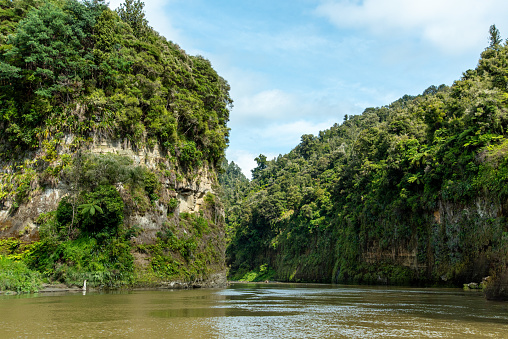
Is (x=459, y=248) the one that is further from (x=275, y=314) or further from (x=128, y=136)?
(x=128, y=136)

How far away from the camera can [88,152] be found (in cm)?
3212

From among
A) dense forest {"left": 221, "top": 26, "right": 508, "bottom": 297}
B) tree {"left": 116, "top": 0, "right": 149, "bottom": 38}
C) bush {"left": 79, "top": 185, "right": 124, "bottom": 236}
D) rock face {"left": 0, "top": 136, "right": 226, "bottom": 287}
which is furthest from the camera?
tree {"left": 116, "top": 0, "right": 149, "bottom": 38}

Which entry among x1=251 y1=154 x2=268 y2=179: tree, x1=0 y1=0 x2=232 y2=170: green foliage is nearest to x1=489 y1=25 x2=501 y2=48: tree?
x1=0 y1=0 x2=232 y2=170: green foliage

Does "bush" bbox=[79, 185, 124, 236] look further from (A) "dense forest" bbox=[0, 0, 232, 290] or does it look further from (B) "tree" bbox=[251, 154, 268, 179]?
(B) "tree" bbox=[251, 154, 268, 179]

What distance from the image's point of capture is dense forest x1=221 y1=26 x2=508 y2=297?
33000 millimetres

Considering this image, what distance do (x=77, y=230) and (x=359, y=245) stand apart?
124ft

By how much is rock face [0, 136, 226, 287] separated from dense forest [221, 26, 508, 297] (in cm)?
2069

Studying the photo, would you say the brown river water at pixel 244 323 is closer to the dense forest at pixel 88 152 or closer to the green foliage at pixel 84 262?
the green foliage at pixel 84 262

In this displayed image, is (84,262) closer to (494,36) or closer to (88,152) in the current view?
(88,152)

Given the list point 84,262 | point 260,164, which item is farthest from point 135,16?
point 260,164

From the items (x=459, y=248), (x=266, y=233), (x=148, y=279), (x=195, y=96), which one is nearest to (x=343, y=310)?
(x=148, y=279)

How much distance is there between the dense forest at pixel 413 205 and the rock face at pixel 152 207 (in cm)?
2069

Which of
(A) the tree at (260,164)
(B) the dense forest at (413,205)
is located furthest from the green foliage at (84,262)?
(A) the tree at (260,164)

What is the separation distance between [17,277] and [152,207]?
462 inches
